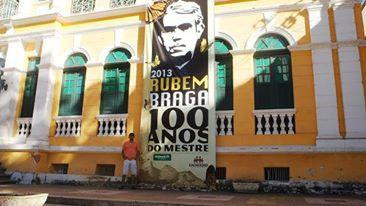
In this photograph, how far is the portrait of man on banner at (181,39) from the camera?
10.6m

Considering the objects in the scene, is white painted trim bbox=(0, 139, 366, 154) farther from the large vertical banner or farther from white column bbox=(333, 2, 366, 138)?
the large vertical banner

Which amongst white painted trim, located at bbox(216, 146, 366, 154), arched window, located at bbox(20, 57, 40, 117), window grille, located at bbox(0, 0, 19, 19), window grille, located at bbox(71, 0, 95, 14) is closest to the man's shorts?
white painted trim, located at bbox(216, 146, 366, 154)

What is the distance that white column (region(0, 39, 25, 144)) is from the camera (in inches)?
487

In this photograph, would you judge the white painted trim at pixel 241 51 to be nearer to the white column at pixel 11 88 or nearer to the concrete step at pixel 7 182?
the white column at pixel 11 88

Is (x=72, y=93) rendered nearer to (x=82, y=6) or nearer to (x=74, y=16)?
(x=74, y=16)

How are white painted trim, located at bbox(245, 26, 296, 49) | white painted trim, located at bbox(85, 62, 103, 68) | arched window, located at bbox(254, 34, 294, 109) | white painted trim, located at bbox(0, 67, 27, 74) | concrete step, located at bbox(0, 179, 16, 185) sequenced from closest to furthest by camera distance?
arched window, located at bbox(254, 34, 294, 109), white painted trim, located at bbox(245, 26, 296, 49), concrete step, located at bbox(0, 179, 16, 185), white painted trim, located at bbox(85, 62, 103, 68), white painted trim, located at bbox(0, 67, 27, 74)

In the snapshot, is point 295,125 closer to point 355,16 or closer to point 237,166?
point 237,166

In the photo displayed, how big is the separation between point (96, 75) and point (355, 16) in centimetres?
874

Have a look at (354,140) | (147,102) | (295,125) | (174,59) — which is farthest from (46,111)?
(354,140)

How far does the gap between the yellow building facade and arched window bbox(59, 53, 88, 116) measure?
0.26 feet

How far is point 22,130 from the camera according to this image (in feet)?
40.5

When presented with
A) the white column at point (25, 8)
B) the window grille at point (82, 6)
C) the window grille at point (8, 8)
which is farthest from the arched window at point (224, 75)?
the window grille at point (8, 8)

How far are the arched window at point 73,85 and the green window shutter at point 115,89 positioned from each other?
981 mm

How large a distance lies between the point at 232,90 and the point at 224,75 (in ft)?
1.93
